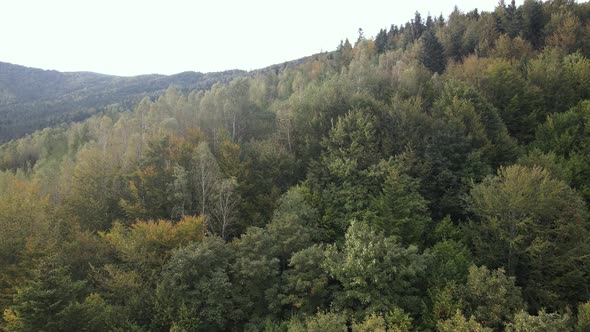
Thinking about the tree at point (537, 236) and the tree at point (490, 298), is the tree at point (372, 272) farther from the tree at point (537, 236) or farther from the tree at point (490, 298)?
the tree at point (537, 236)

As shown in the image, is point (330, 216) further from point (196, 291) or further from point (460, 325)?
point (460, 325)

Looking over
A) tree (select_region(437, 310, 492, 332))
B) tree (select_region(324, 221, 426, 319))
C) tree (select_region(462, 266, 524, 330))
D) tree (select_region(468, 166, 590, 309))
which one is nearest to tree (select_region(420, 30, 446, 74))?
tree (select_region(468, 166, 590, 309))

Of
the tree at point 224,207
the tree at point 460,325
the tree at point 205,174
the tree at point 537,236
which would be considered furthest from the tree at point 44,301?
the tree at point 537,236

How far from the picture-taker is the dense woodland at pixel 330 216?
3028cm

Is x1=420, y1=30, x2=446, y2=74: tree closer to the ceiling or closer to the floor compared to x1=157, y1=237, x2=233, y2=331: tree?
closer to the ceiling

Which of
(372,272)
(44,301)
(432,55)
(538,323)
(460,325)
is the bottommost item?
(460,325)

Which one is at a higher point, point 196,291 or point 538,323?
point 196,291

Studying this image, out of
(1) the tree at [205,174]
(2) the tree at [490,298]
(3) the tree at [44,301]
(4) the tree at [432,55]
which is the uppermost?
(4) the tree at [432,55]

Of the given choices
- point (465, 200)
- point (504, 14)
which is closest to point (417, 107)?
point (465, 200)

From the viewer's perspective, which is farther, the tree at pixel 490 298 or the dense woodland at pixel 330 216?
the dense woodland at pixel 330 216

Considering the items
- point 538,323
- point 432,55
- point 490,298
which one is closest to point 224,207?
point 490,298

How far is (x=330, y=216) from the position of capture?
42531 mm

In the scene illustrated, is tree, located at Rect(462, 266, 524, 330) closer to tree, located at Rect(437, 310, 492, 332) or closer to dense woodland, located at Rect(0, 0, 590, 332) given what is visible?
dense woodland, located at Rect(0, 0, 590, 332)

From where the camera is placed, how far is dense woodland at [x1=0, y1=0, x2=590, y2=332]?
Result: 3028 centimetres
